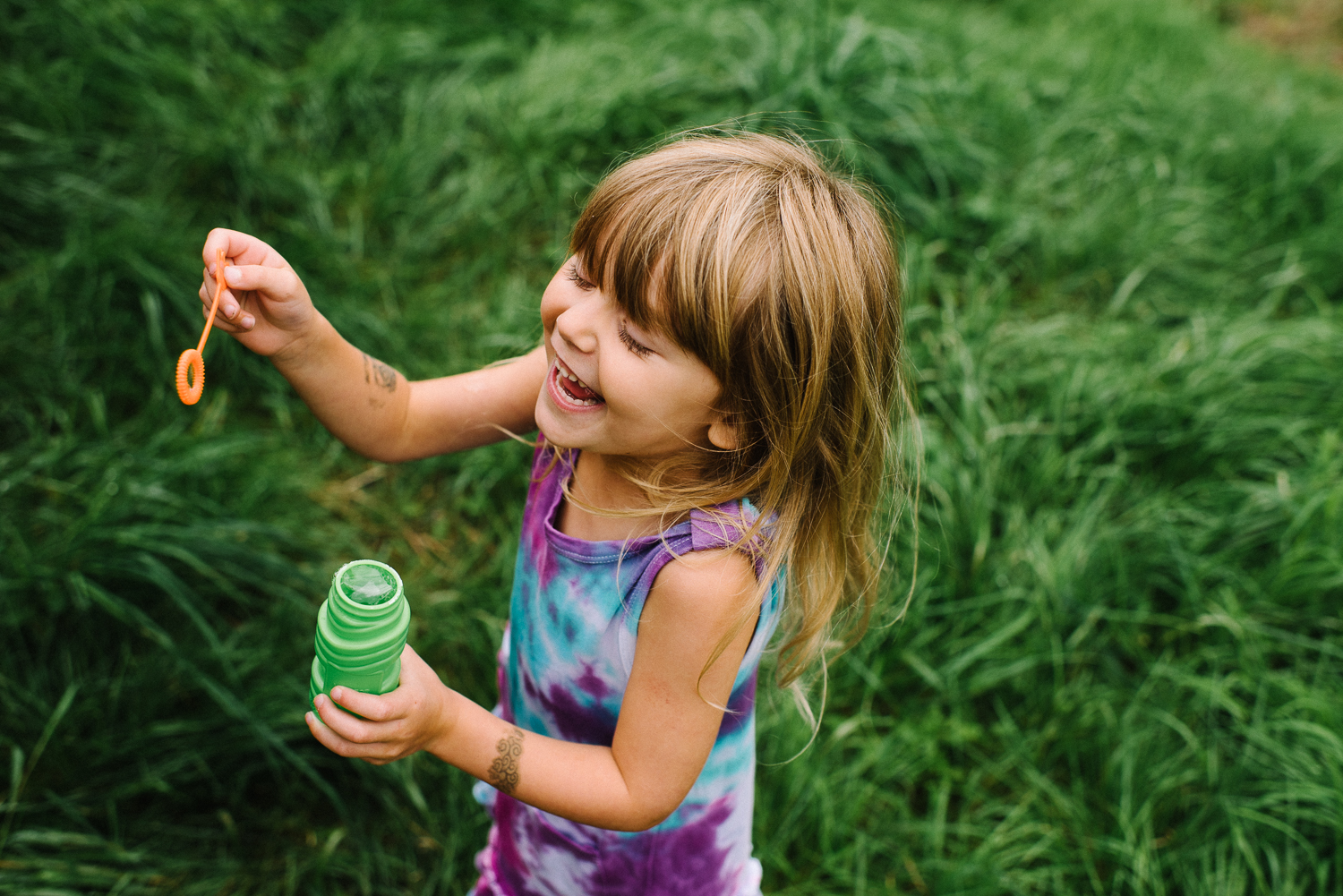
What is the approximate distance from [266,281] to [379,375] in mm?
233

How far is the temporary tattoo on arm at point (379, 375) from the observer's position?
1.28m

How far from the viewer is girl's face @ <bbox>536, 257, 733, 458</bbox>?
3.29 feet

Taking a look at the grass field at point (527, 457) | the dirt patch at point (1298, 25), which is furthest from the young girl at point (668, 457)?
the dirt patch at point (1298, 25)

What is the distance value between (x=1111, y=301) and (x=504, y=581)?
6.88 ft

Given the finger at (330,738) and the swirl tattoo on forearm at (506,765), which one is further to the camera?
the swirl tattoo on forearm at (506,765)

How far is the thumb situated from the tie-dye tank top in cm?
37

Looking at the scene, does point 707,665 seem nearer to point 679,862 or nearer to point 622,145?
point 679,862

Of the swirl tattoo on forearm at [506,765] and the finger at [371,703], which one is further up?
the finger at [371,703]

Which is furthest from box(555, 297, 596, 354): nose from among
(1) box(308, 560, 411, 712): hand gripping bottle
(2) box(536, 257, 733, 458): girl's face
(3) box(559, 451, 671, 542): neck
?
(1) box(308, 560, 411, 712): hand gripping bottle

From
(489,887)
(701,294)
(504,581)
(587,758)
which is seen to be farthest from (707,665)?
(504,581)

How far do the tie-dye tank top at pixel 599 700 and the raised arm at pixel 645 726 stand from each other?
43 millimetres

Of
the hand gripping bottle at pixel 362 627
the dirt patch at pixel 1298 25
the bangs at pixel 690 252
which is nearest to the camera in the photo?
the hand gripping bottle at pixel 362 627

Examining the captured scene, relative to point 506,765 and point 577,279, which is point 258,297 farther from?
point 506,765

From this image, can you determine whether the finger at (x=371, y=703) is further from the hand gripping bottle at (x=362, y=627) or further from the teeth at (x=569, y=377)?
the teeth at (x=569, y=377)
